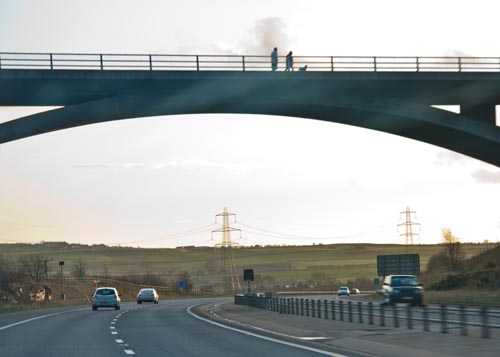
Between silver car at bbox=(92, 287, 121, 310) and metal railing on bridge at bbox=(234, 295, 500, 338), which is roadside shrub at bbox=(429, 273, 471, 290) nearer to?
metal railing on bridge at bbox=(234, 295, 500, 338)

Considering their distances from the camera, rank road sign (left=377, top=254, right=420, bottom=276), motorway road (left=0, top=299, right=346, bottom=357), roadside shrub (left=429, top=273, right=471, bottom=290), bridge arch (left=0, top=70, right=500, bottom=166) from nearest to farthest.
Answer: motorway road (left=0, top=299, right=346, bottom=357), bridge arch (left=0, top=70, right=500, bottom=166), roadside shrub (left=429, top=273, right=471, bottom=290), road sign (left=377, top=254, right=420, bottom=276)

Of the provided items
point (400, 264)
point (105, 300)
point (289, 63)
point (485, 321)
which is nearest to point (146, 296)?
point (105, 300)

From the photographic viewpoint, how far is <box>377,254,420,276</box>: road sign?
3273 inches

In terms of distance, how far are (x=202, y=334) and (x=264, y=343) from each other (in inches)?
195

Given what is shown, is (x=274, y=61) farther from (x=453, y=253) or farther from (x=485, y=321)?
(x=453, y=253)

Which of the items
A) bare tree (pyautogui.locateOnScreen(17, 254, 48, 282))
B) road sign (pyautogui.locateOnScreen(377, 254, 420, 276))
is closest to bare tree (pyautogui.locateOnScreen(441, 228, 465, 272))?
road sign (pyautogui.locateOnScreen(377, 254, 420, 276))

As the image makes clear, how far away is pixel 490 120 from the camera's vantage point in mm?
41844

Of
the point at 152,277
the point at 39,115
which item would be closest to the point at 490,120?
the point at 39,115

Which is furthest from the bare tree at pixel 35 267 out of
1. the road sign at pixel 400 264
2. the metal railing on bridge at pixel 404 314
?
the metal railing on bridge at pixel 404 314

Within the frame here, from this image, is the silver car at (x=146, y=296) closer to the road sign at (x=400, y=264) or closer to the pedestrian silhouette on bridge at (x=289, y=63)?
the road sign at (x=400, y=264)

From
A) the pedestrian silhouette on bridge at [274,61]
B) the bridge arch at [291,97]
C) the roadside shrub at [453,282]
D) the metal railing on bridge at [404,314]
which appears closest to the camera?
the metal railing on bridge at [404,314]

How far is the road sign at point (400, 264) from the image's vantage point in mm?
83125

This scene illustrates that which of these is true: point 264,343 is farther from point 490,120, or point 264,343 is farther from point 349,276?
point 349,276

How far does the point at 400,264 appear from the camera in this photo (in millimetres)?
83500
